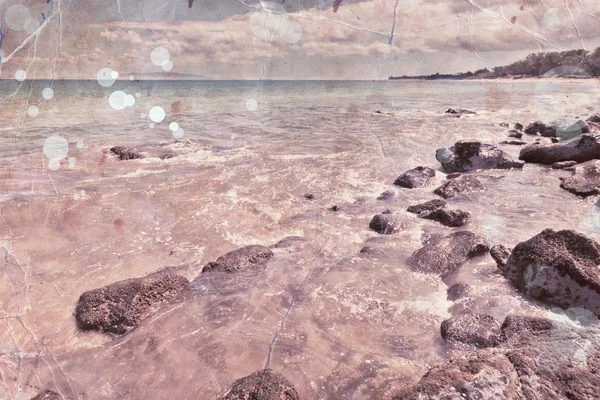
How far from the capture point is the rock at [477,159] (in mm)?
9539

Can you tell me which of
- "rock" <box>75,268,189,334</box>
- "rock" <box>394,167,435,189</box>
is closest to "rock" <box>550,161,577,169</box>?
"rock" <box>394,167,435,189</box>

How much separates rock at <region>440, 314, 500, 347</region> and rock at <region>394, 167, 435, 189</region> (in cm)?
506

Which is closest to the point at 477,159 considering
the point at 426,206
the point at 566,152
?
the point at 566,152

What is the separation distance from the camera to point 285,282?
452 cm

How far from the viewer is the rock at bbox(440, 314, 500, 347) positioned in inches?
128

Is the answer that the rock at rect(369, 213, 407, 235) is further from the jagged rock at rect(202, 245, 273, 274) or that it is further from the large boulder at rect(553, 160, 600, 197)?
the large boulder at rect(553, 160, 600, 197)

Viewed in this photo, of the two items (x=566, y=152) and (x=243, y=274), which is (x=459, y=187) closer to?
(x=566, y=152)

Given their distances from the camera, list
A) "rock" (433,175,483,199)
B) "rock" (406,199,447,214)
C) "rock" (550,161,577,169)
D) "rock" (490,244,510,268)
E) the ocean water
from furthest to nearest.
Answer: "rock" (550,161,577,169) < "rock" (433,175,483,199) < "rock" (406,199,447,214) < "rock" (490,244,510,268) < the ocean water

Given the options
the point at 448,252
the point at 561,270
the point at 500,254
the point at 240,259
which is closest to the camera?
the point at 561,270

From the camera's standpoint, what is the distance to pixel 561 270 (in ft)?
12.2

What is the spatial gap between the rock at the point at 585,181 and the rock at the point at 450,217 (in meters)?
3.01

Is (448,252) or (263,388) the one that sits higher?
(448,252)

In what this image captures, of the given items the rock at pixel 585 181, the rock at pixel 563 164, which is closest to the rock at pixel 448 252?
the rock at pixel 585 181

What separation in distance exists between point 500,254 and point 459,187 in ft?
10.9
